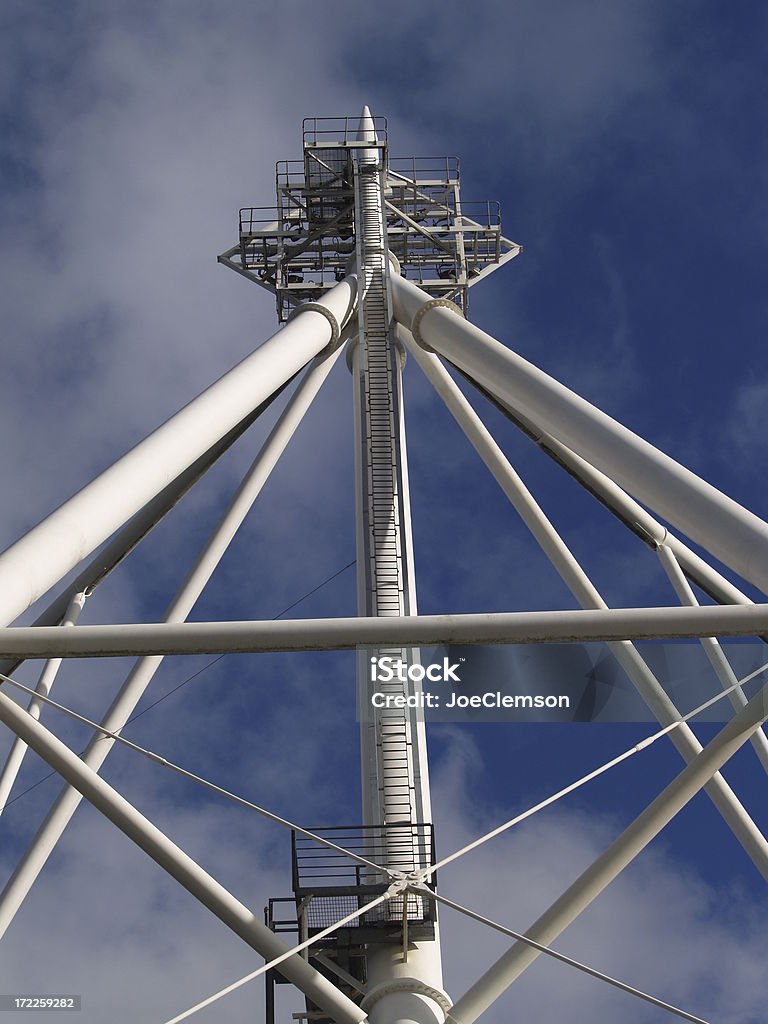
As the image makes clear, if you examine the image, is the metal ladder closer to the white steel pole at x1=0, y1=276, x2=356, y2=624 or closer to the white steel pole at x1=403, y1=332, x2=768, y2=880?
the white steel pole at x1=403, y1=332, x2=768, y2=880

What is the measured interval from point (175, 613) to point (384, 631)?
7789 millimetres

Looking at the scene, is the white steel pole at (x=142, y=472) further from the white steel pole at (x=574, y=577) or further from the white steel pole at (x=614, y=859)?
the white steel pole at (x=614, y=859)

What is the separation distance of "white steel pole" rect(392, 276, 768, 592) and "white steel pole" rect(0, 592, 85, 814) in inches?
263

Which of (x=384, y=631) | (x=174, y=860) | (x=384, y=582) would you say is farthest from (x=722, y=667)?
(x=174, y=860)

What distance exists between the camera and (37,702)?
18172 mm

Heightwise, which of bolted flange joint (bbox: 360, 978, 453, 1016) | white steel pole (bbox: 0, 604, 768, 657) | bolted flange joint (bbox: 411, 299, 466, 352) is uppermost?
bolted flange joint (bbox: 411, 299, 466, 352)

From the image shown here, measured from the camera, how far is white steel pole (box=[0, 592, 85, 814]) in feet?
59.5

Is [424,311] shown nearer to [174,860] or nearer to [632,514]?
[632,514]

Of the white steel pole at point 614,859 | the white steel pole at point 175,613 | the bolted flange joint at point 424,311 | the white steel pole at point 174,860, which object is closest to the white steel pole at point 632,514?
the bolted flange joint at point 424,311

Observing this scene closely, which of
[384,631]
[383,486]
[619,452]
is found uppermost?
[383,486]

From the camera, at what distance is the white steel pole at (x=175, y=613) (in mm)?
17172

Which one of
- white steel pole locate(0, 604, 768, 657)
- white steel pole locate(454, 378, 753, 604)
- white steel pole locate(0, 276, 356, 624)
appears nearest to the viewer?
white steel pole locate(0, 604, 768, 657)

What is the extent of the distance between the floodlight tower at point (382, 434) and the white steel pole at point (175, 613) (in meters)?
1.22

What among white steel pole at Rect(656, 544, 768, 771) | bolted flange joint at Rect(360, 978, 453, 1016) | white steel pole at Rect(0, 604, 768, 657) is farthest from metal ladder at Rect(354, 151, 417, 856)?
white steel pole at Rect(656, 544, 768, 771)
